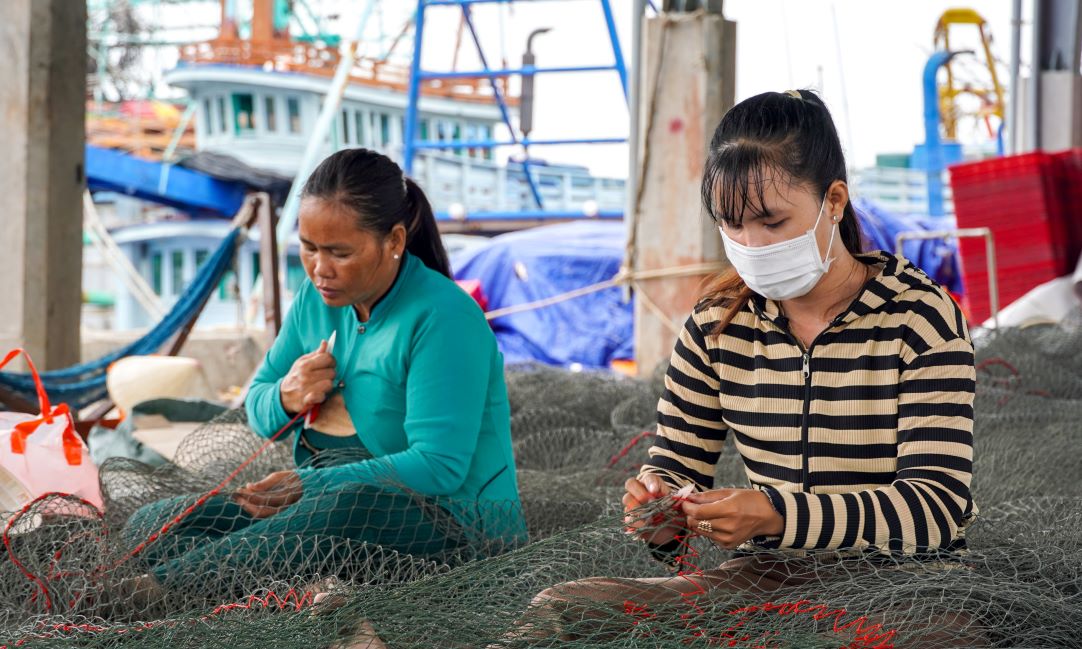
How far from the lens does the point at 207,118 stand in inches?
991

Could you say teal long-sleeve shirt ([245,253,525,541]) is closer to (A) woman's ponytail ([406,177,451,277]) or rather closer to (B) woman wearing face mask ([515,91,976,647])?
(A) woman's ponytail ([406,177,451,277])

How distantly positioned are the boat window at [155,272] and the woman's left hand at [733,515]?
84.3 feet

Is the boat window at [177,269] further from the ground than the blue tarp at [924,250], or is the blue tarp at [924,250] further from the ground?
the blue tarp at [924,250]

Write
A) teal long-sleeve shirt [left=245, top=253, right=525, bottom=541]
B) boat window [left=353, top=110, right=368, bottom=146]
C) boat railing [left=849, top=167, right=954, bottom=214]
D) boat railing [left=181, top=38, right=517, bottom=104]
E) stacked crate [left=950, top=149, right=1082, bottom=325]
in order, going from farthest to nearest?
boat window [left=353, top=110, right=368, bottom=146]
boat railing [left=181, top=38, right=517, bottom=104]
boat railing [left=849, top=167, right=954, bottom=214]
stacked crate [left=950, top=149, right=1082, bottom=325]
teal long-sleeve shirt [left=245, top=253, right=525, bottom=541]

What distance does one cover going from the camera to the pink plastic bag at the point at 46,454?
2605 mm

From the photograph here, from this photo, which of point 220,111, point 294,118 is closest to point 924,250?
point 294,118

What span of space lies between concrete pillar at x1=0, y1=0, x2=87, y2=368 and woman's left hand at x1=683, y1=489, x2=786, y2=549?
4138 millimetres

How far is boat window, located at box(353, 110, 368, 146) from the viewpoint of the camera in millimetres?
25828

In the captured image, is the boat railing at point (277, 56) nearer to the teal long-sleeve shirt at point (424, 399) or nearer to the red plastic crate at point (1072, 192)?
the red plastic crate at point (1072, 192)

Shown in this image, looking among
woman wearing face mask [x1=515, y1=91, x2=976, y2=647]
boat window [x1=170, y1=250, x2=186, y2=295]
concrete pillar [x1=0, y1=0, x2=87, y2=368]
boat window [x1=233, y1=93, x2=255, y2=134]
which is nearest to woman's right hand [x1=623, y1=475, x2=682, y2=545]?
woman wearing face mask [x1=515, y1=91, x2=976, y2=647]

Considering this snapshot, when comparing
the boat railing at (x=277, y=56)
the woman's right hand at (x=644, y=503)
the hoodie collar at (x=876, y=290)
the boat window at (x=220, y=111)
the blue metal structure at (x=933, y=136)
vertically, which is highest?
the boat railing at (x=277, y=56)

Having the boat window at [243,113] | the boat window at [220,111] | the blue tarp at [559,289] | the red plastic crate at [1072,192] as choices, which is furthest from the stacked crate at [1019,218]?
the boat window at [220,111]

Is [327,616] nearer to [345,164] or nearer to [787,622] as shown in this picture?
[787,622]

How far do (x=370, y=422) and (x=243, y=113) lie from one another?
77.5 feet
